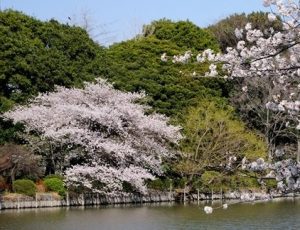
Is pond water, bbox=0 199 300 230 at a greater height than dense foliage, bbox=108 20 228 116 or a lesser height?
lesser

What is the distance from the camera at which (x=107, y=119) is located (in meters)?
21.2

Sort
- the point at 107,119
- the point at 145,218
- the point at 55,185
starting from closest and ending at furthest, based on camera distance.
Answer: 1. the point at 145,218
2. the point at 55,185
3. the point at 107,119

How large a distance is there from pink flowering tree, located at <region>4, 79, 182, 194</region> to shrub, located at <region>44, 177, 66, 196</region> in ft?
1.70

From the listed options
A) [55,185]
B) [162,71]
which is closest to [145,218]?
[55,185]

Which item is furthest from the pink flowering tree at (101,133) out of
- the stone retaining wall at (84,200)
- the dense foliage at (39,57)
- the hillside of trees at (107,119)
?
the dense foliage at (39,57)

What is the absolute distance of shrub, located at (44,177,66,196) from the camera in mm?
19266

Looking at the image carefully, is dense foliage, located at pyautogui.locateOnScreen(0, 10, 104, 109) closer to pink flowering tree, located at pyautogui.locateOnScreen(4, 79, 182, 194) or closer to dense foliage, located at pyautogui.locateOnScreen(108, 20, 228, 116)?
pink flowering tree, located at pyautogui.locateOnScreen(4, 79, 182, 194)

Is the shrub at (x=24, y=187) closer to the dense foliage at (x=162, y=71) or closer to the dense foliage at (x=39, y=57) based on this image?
the dense foliage at (x=39, y=57)

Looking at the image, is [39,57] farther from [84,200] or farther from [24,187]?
[24,187]

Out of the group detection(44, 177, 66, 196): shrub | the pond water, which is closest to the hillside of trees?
detection(44, 177, 66, 196): shrub

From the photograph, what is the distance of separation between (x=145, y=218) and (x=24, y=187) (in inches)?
177

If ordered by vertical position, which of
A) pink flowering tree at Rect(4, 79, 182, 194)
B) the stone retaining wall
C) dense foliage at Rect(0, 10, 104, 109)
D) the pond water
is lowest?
the pond water

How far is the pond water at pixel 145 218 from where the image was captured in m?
13.7

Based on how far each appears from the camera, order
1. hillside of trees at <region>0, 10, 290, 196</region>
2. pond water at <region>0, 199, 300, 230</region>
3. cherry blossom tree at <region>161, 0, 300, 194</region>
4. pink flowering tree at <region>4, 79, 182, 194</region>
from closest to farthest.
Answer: cherry blossom tree at <region>161, 0, 300, 194</region> < pond water at <region>0, 199, 300, 230</region> < pink flowering tree at <region>4, 79, 182, 194</region> < hillside of trees at <region>0, 10, 290, 196</region>
